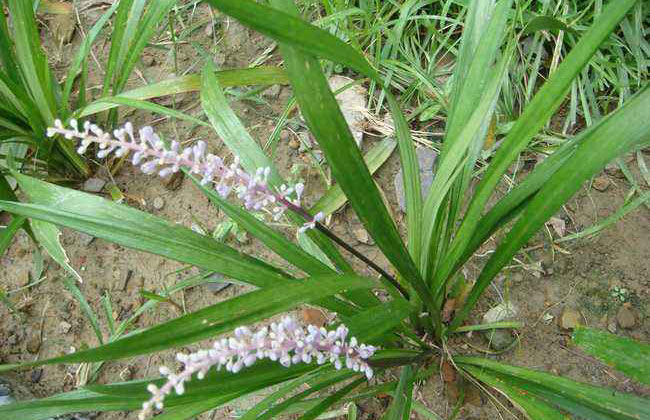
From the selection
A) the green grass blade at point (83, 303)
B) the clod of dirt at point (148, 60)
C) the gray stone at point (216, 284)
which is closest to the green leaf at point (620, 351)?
the gray stone at point (216, 284)

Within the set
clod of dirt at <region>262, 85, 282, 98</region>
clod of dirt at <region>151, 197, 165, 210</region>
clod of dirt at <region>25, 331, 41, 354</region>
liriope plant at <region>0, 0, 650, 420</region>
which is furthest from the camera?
clod of dirt at <region>262, 85, 282, 98</region>

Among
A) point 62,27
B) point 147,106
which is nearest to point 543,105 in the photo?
point 147,106

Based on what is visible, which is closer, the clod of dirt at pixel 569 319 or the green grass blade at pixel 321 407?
the green grass blade at pixel 321 407

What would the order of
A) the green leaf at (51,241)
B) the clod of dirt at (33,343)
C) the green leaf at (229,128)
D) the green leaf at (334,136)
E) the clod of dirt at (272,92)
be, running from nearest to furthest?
the green leaf at (334,136) → the green leaf at (229,128) → the green leaf at (51,241) → the clod of dirt at (33,343) → the clod of dirt at (272,92)

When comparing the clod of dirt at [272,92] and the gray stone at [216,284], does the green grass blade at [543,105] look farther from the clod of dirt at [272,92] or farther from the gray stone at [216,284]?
the clod of dirt at [272,92]

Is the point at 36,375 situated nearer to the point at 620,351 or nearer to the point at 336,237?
the point at 336,237

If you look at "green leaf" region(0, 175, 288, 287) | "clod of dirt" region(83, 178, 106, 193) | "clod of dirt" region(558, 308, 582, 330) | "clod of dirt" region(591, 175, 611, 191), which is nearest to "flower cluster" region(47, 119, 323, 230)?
"green leaf" region(0, 175, 288, 287)

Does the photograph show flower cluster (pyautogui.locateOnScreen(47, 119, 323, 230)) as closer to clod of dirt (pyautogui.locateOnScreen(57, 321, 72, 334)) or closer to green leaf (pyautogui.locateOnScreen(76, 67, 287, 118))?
green leaf (pyautogui.locateOnScreen(76, 67, 287, 118))
